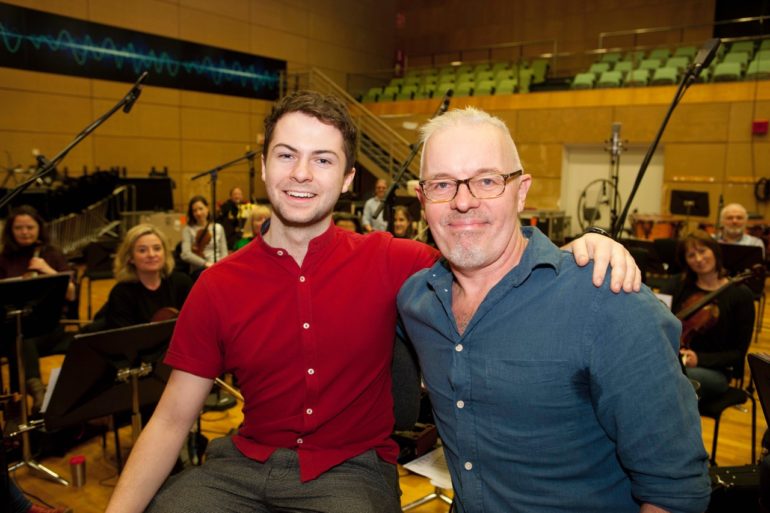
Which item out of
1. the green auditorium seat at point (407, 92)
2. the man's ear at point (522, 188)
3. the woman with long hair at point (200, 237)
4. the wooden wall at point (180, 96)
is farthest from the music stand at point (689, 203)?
the wooden wall at point (180, 96)

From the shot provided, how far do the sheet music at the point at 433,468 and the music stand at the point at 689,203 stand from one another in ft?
23.9

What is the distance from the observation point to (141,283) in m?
3.40

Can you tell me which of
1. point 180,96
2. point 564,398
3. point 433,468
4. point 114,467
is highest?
point 180,96

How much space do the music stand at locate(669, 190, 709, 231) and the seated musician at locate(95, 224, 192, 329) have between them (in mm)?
7360

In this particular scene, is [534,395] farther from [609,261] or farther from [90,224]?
[90,224]

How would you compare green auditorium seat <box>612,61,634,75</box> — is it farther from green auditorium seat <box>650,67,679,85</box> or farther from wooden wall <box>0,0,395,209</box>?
wooden wall <box>0,0,395,209</box>

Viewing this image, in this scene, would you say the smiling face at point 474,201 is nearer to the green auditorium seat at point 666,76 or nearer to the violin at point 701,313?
the violin at point 701,313

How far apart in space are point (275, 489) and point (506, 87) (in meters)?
10.4

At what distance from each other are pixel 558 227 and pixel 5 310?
727 cm

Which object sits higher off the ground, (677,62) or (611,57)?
(611,57)

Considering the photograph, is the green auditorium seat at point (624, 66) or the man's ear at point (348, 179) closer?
the man's ear at point (348, 179)

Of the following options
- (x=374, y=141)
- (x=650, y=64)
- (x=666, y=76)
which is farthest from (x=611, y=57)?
(x=374, y=141)

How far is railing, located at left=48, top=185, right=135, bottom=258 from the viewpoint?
Answer: 7914 mm

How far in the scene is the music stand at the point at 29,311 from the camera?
281cm
